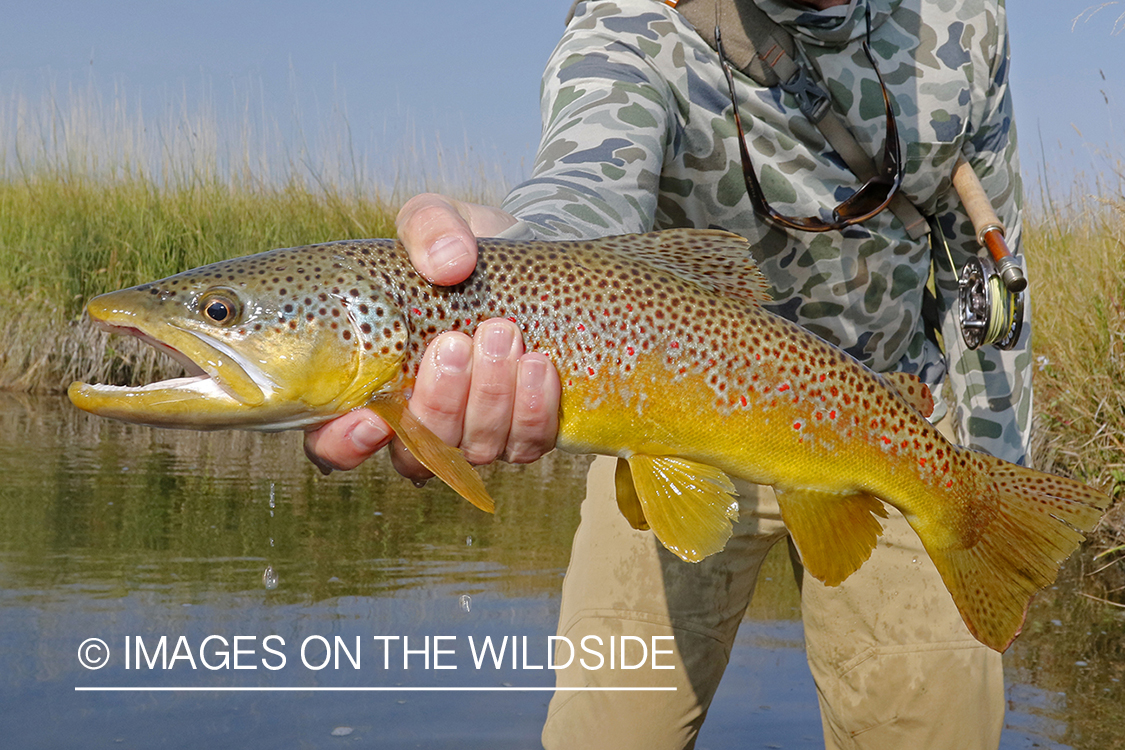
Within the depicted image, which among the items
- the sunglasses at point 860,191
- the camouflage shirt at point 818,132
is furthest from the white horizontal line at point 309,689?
the sunglasses at point 860,191

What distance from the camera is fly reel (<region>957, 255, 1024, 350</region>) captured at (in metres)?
3.30

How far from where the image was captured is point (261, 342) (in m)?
1.91

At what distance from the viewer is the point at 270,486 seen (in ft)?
27.0

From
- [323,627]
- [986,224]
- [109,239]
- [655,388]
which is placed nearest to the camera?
[655,388]

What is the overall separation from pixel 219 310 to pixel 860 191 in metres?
1.98

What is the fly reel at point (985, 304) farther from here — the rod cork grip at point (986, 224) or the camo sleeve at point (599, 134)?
the camo sleeve at point (599, 134)

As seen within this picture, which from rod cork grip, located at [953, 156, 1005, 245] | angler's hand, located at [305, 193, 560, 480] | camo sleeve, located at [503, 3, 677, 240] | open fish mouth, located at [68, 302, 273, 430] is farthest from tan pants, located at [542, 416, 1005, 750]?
open fish mouth, located at [68, 302, 273, 430]

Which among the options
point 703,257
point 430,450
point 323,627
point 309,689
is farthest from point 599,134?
point 323,627

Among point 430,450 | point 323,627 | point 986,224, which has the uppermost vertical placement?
point 986,224

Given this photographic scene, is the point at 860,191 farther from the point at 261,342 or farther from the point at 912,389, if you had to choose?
the point at 261,342

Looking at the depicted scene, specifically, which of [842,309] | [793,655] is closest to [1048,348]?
[793,655]

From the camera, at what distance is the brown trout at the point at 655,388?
75.5 inches

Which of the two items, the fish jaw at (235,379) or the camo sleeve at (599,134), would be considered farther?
the camo sleeve at (599,134)

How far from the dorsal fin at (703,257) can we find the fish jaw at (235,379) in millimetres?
565
